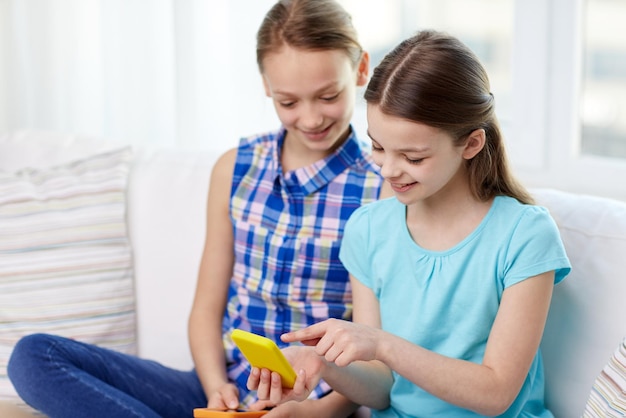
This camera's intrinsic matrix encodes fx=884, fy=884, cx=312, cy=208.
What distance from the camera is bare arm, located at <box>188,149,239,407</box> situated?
1.71 metres

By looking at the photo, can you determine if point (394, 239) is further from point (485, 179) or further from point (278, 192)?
point (278, 192)

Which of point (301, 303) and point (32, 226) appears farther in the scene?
point (32, 226)

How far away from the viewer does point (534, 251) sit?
4.29 feet

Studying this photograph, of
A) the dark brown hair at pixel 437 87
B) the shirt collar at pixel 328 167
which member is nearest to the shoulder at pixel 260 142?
the shirt collar at pixel 328 167

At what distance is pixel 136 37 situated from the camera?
96.3 inches

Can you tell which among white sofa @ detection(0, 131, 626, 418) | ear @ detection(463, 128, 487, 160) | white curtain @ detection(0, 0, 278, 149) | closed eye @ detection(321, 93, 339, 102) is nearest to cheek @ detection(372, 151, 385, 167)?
ear @ detection(463, 128, 487, 160)

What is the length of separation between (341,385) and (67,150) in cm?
98

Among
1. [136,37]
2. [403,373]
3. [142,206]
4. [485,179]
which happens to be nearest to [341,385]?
[403,373]

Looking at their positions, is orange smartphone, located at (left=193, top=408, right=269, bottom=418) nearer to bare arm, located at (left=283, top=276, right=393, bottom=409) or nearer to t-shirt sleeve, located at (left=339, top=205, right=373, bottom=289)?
bare arm, located at (left=283, top=276, right=393, bottom=409)

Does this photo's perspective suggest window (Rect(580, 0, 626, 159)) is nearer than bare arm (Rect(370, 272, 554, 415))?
No

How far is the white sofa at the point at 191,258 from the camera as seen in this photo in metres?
1.42

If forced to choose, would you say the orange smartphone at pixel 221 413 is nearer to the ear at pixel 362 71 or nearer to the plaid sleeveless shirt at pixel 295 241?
the plaid sleeveless shirt at pixel 295 241

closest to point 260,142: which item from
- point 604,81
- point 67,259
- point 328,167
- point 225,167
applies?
point 225,167

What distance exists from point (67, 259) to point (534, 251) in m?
0.99
